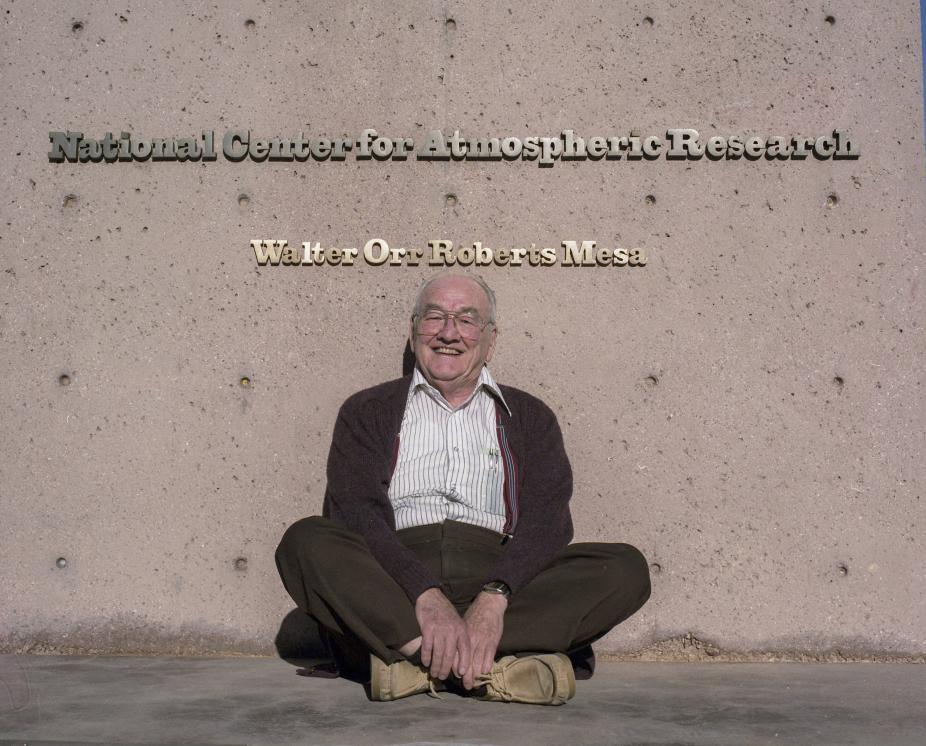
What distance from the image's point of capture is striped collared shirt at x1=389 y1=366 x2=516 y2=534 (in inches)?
122

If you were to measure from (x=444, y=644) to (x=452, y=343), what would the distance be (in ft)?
3.22

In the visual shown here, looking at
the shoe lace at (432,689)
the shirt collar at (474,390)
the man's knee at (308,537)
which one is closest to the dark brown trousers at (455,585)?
the man's knee at (308,537)

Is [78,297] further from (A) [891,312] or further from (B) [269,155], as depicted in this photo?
(A) [891,312]

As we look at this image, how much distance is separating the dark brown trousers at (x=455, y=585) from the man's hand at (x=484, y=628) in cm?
5

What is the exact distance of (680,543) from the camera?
3492 mm

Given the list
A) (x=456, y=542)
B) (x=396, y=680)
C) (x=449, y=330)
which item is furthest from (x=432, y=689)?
(x=449, y=330)

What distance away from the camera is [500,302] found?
11.8 ft

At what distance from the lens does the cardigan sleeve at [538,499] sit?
288 cm

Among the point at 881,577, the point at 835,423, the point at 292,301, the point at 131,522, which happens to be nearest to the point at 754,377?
the point at 835,423

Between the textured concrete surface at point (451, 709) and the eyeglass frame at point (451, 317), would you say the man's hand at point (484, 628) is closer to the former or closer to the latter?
the textured concrete surface at point (451, 709)

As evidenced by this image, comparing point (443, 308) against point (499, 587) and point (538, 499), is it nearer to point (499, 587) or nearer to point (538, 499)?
point (538, 499)

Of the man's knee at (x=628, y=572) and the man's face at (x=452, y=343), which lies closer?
the man's knee at (x=628, y=572)

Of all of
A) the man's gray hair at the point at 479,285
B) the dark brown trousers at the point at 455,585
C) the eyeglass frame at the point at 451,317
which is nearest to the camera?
the dark brown trousers at the point at 455,585

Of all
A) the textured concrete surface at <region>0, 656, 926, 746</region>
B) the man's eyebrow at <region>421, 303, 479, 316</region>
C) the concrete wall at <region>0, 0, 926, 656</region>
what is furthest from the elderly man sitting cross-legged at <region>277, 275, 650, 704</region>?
the concrete wall at <region>0, 0, 926, 656</region>
